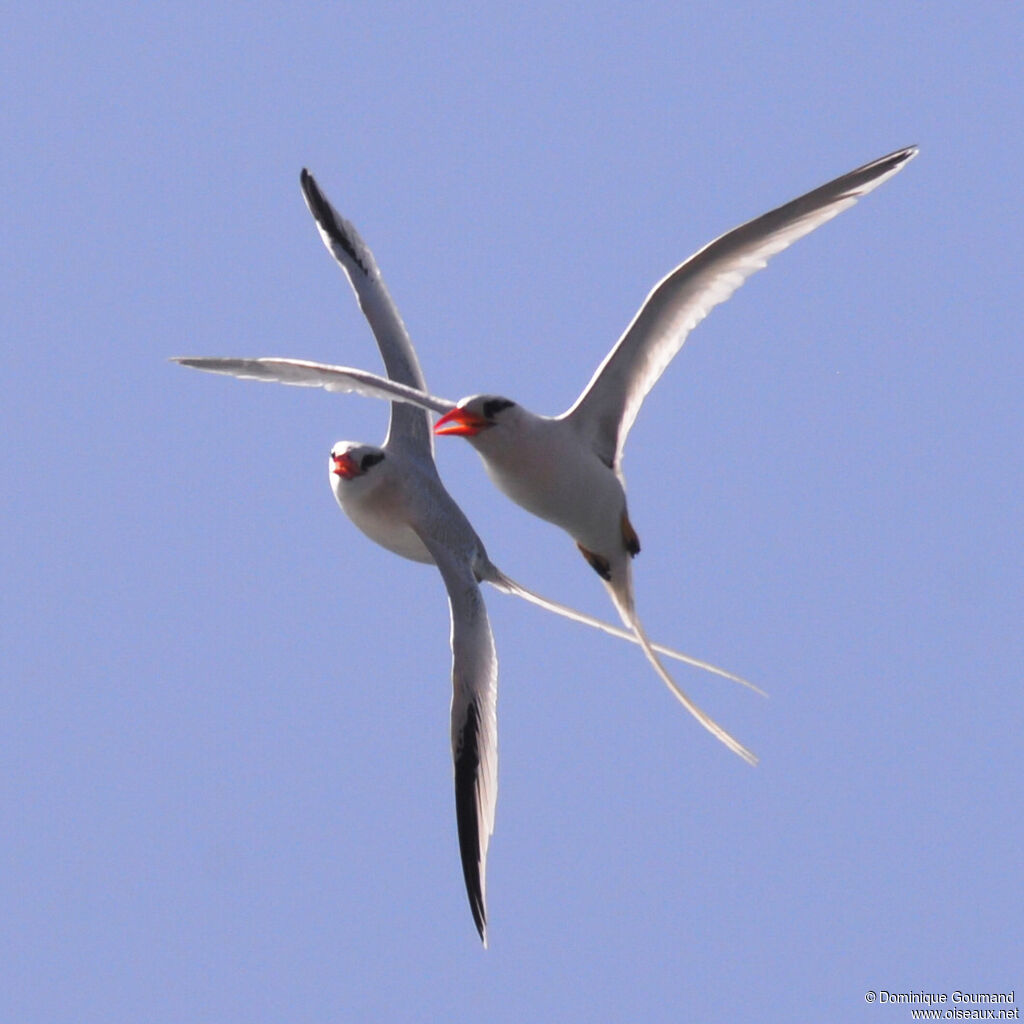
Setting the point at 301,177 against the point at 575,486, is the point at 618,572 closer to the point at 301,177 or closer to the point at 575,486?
the point at 575,486

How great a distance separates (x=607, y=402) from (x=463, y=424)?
602 millimetres

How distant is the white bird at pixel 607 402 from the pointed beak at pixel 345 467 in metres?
0.40

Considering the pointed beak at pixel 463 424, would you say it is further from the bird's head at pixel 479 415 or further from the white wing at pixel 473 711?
the white wing at pixel 473 711

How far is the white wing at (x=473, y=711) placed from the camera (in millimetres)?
6672

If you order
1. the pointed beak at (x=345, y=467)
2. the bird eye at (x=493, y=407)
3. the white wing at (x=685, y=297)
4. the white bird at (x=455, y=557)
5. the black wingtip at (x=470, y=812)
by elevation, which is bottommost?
the black wingtip at (x=470, y=812)

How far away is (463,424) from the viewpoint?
6625 mm

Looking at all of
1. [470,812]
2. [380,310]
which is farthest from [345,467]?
[470,812]

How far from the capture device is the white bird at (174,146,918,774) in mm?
6477

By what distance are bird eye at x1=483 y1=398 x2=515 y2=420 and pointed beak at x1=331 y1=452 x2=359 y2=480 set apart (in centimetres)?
64

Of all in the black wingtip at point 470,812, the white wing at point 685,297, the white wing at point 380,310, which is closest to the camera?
the white wing at point 685,297

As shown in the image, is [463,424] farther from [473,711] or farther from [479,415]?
[473,711]

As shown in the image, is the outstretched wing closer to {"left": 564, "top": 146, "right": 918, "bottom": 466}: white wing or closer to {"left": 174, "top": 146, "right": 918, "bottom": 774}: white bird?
{"left": 174, "top": 146, "right": 918, "bottom": 774}: white bird

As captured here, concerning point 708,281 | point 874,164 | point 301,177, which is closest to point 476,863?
point 708,281

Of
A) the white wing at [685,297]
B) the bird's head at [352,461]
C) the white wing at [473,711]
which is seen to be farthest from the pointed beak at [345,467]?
the white wing at [685,297]
